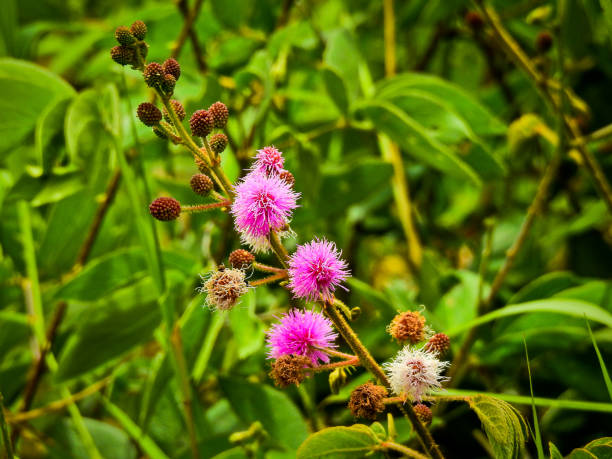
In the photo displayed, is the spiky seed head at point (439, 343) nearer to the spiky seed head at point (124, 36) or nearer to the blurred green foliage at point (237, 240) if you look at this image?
the blurred green foliage at point (237, 240)

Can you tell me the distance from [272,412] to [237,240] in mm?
386

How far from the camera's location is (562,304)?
70 cm

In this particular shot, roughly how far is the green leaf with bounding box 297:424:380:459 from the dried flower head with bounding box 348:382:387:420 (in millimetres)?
35

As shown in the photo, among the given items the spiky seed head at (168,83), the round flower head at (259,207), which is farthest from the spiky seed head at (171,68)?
the round flower head at (259,207)

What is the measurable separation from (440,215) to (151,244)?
41.6 inches

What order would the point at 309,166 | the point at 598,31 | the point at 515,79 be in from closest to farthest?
the point at 309,166 → the point at 598,31 → the point at 515,79

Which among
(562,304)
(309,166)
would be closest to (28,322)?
(309,166)

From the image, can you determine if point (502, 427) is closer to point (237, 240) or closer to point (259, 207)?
point (259, 207)

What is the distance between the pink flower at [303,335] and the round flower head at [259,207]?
9 centimetres

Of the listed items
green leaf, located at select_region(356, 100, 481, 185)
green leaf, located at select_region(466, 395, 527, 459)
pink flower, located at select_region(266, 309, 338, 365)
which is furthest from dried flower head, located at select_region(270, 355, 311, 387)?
green leaf, located at select_region(356, 100, 481, 185)

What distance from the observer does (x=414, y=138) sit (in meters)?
0.91

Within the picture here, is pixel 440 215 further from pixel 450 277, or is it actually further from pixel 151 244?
pixel 151 244

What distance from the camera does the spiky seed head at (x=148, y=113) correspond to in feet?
1.68

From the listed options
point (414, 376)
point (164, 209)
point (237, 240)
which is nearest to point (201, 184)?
point (164, 209)
